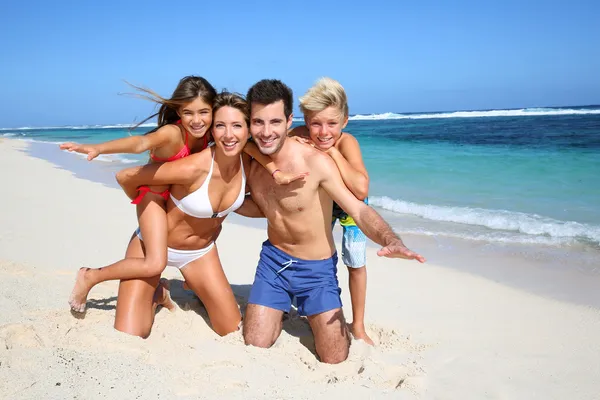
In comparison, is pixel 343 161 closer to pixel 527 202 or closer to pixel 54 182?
pixel 527 202

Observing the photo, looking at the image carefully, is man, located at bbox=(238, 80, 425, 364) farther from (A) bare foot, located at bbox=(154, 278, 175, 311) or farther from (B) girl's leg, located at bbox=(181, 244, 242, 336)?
(A) bare foot, located at bbox=(154, 278, 175, 311)

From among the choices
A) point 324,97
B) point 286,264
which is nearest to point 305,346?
point 286,264

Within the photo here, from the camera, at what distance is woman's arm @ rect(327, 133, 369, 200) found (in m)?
3.92

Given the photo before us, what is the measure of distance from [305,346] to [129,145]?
2.05 meters

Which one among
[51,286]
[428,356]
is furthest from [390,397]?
[51,286]

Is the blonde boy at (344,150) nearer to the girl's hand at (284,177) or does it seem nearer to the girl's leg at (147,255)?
the girl's hand at (284,177)

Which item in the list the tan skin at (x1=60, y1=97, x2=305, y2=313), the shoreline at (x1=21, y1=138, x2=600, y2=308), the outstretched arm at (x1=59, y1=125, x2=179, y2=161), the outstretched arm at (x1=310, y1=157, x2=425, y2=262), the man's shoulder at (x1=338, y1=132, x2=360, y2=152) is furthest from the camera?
the shoreline at (x1=21, y1=138, x2=600, y2=308)

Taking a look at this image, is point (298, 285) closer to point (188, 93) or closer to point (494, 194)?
point (188, 93)

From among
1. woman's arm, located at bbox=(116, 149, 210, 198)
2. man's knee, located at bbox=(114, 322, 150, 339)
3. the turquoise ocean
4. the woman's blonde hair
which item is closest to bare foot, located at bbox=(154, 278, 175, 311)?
man's knee, located at bbox=(114, 322, 150, 339)

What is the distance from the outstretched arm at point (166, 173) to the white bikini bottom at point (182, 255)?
20.8 inches

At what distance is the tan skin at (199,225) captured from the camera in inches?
151

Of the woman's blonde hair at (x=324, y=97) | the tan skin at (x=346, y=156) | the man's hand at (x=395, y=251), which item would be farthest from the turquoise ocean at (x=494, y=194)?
the man's hand at (x=395, y=251)

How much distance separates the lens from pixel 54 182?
37.7ft

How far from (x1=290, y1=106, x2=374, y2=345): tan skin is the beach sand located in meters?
0.27
